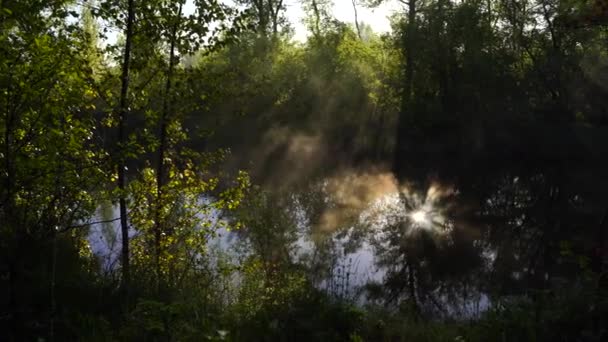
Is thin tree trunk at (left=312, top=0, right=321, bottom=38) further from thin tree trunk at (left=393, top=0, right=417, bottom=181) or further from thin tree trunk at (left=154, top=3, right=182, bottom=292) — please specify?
thin tree trunk at (left=154, top=3, right=182, bottom=292)

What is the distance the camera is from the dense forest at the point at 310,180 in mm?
6156

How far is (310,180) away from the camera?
28031mm

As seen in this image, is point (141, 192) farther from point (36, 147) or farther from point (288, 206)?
point (288, 206)

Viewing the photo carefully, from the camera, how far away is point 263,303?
783 cm

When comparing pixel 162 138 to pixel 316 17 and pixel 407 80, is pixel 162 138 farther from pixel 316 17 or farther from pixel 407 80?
pixel 316 17

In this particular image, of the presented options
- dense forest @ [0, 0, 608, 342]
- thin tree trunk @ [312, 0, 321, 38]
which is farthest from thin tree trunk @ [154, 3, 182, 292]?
thin tree trunk @ [312, 0, 321, 38]

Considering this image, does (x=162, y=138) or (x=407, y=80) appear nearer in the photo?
(x=162, y=138)

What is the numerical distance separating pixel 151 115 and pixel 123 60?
1.00 m

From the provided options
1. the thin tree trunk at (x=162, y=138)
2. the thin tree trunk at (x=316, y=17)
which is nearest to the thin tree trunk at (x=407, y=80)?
the thin tree trunk at (x=316, y=17)

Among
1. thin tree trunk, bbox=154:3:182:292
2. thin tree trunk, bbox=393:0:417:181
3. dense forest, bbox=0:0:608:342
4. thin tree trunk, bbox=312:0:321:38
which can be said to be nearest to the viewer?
dense forest, bbox=0:0:608:342

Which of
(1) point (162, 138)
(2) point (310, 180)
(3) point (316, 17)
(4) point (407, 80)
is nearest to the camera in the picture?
(1) point (162, 138)

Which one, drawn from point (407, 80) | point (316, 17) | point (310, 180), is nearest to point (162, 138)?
point (310, 180)

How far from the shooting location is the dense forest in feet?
20.2

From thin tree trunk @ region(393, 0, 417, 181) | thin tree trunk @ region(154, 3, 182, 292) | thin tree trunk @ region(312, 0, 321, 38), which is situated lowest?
thin tree trunk @ region(154, 3, 182, 292)
